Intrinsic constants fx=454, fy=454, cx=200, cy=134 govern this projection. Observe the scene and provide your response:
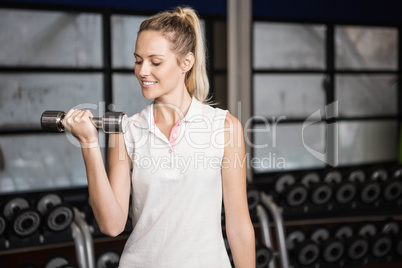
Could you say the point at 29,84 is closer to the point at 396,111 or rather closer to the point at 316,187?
the point at 316,187

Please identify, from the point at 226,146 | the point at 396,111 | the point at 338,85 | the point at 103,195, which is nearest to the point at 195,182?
the point at 226,146

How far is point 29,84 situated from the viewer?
3.72 metres

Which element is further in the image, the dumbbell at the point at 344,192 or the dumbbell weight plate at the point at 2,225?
the dumbbell at the point at 344,192

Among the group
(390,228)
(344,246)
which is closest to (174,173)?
(344,246)

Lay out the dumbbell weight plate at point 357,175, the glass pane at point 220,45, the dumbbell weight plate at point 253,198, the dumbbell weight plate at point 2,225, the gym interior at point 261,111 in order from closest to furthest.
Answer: the dumbbell weight plate at point 2,225 → the dumbbell weight plate at point 253,198 → the gym interior at point 261,111 → the dumbbell weight plate at point 357,175 → the glass pane at point 220,45

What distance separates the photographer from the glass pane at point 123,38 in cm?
407

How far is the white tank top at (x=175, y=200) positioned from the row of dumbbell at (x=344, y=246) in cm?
168

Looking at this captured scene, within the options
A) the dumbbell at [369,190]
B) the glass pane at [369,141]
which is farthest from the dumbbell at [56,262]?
the glass pane at [369,141]

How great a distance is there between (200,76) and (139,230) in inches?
17.8

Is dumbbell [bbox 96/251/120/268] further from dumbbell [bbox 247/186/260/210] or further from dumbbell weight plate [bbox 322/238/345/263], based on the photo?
dumbbell weight plate [bbox 322/238/345/263]

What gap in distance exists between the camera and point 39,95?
12.4ft

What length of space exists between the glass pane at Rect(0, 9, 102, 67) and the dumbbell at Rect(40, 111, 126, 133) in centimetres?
278

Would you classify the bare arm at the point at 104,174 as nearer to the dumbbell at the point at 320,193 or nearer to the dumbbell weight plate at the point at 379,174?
the dumbbell at the point at 320,193

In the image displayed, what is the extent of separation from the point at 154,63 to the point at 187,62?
0.37 feet
